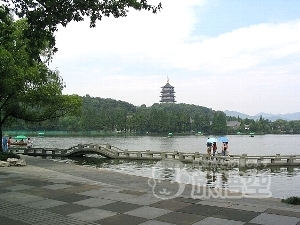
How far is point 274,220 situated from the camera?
7914mm

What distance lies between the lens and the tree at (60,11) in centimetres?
978

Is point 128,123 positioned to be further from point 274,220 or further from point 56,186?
point 274,220

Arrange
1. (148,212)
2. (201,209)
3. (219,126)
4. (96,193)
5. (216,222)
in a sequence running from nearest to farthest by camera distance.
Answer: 1. (216,222)
2. (148,212)
3. (201,209)
4. (96,193)
5. (219,126)

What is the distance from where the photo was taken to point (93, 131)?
129625mm

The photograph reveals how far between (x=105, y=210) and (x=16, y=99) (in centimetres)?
2090

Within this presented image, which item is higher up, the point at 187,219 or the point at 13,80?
the point at 13,80

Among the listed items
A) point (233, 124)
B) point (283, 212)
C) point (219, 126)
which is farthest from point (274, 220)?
point (233, 124)

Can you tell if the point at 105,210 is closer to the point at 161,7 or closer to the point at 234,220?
the point at 234,220

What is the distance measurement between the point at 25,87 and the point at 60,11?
1825cm

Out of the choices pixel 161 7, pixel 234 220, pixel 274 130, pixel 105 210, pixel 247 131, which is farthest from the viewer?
pixel 274 130

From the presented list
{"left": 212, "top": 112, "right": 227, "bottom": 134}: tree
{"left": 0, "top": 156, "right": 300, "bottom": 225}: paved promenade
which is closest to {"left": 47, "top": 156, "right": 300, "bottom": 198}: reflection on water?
A: {"left": 0, "top": 156, "right": 300, "bottom": 225}: paved promenade

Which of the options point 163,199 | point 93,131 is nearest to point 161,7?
point 163,199

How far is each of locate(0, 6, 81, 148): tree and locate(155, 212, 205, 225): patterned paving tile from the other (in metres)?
14.1

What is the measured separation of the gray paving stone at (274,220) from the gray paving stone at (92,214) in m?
3.56
